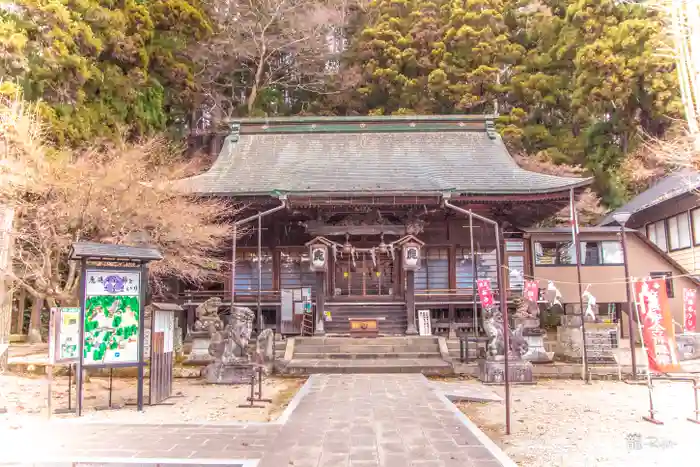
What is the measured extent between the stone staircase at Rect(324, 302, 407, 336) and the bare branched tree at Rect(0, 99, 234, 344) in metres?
4.26

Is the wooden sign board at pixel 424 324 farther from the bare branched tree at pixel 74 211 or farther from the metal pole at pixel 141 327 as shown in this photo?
the metal pole at pixel 141 327

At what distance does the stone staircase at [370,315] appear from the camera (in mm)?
15297

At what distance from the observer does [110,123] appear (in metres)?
19.5

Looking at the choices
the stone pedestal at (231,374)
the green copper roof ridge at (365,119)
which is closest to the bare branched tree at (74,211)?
the stone pedestal at (231,374)

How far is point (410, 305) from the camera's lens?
15203mm

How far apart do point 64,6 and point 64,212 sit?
34.7 ft

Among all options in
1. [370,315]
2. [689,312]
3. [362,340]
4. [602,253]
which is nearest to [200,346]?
[362,340]

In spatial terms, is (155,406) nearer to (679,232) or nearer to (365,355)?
(365,355)

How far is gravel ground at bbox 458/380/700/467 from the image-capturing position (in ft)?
18.9

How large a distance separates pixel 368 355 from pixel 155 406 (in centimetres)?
590

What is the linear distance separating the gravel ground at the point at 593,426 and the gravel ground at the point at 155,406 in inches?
151

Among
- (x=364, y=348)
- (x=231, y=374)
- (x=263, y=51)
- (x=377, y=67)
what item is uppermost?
(x=263, y=51)

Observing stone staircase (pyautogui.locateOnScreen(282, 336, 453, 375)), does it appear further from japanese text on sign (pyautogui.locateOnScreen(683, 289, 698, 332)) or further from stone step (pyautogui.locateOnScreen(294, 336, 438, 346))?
japanese text on sign (pyautogui.locateOnScreen(683, 289, 698, 332))

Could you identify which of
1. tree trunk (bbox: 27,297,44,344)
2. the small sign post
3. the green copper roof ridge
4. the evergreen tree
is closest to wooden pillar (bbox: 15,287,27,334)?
tree trunk (bbox: 27,297,44,344)
